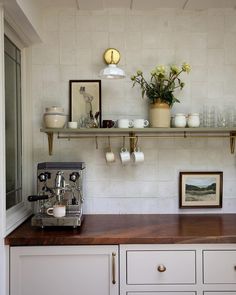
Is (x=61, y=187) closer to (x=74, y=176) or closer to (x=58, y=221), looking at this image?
(x=74, y=176)

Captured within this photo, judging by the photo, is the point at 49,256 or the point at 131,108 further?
the point at 131,108

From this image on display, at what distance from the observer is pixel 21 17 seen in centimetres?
189

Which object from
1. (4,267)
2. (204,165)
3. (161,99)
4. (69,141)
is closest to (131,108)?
(161,99)

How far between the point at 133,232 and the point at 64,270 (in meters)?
0.45

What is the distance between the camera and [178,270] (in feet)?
6.00

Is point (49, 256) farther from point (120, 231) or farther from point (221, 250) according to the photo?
point (221, 250)

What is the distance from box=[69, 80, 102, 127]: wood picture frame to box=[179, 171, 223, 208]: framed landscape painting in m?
0.82

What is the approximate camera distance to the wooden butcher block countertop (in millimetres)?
1797

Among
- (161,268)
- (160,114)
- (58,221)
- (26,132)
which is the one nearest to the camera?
(161,268)

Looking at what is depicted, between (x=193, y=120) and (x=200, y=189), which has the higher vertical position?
(x=193, y=120)

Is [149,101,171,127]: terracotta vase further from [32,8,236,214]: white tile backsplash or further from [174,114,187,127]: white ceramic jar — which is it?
[32,8,236,214]: white tile backsplash

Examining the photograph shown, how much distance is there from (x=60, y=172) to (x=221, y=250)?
3.56ft

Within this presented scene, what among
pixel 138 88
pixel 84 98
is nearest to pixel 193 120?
pixel 138 88

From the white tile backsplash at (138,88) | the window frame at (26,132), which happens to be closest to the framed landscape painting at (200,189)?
the white tile backsplash at (138,88)
